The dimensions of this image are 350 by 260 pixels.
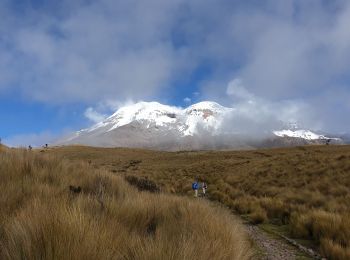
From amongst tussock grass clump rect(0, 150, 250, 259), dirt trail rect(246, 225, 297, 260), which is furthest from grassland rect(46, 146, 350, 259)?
tussock grass clump rect(0, 150, 250, 259)

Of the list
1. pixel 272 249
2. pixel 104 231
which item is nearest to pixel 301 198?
pixel 272 249

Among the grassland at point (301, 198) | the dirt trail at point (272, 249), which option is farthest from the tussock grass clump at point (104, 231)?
the grassland at point (301, 198)

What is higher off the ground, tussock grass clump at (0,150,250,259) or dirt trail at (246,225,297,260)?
tussock grass clump at (0,150,250,259)

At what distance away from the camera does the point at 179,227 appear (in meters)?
5.38

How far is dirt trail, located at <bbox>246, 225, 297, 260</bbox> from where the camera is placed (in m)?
8.18

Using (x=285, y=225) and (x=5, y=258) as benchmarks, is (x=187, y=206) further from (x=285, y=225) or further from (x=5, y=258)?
(x=285, y=225)

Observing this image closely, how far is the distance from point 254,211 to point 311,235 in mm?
5277

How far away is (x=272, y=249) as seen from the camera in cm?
919

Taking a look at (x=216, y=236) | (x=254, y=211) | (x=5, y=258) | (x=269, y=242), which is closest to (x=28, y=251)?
(x=5, y=258)

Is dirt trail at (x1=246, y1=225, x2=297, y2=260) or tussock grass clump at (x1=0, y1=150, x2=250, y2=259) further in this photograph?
dirt trail at (x1=246, y1=225, x2=297, y2=260)

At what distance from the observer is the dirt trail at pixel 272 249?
26.8 feet

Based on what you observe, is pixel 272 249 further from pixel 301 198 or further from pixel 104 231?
pixel 301 198

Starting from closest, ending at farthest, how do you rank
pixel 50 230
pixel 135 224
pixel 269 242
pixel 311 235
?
pixel 50 230 → pixel 135 224 → pixel 269 242 → pixel 311 235

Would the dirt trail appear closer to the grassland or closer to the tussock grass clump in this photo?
the grassland
